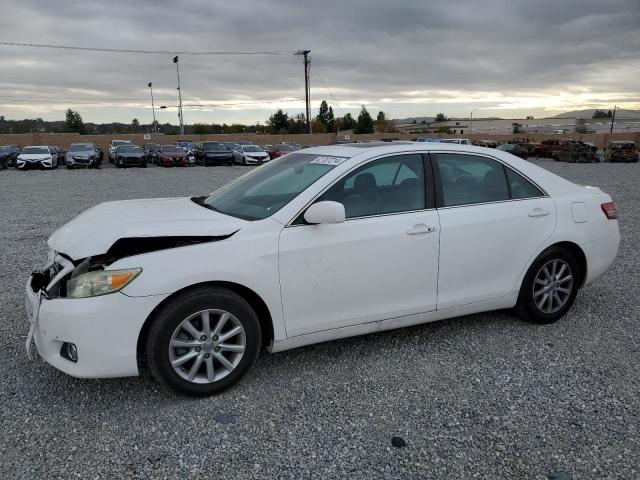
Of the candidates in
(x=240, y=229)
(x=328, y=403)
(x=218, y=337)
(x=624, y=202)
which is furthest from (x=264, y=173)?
(x=624, y=202)

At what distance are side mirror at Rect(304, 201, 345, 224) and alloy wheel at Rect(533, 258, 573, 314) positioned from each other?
2.03 metres

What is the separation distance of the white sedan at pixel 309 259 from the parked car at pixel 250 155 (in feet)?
99.4

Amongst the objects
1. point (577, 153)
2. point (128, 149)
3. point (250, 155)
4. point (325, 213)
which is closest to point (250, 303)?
point (325, 213)

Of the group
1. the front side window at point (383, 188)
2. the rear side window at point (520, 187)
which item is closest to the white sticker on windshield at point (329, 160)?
the front side window at point (383, 188)

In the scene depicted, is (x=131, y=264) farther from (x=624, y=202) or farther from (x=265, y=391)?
(x=624, y=202)

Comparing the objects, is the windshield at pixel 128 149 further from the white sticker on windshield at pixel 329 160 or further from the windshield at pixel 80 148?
the white sticker on windshield at pixel 329 160

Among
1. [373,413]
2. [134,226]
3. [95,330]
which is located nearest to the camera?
[95,330]

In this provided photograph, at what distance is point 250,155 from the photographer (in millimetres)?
34562

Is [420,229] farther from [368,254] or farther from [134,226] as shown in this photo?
[134,226]

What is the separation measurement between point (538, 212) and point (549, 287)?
66cm

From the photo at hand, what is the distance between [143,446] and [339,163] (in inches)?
87.0

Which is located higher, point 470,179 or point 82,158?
point 470,179

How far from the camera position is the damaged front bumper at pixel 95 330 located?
300cm

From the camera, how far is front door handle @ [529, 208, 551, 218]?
170 inches
